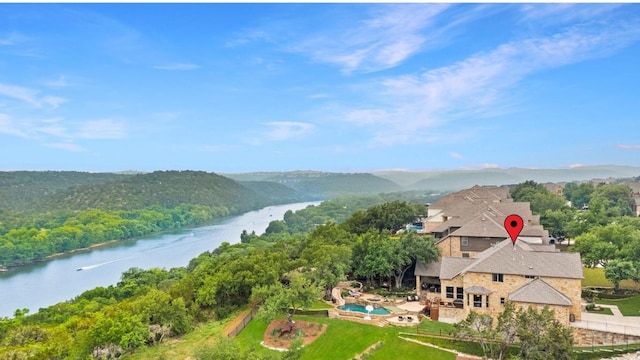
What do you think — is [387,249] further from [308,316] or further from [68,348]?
[68,348]

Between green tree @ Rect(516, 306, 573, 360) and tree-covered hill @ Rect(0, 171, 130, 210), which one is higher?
tree-covered hill @ Rect(0, 171, 130, 210)

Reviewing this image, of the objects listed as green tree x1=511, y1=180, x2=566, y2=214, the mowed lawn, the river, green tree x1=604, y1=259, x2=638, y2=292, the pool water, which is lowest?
the river

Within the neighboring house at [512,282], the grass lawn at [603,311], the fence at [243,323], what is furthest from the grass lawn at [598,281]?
the fence at [243,323]

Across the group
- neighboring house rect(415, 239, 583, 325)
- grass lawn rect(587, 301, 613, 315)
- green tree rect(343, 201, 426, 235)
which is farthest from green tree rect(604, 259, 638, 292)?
green tree rect(343, 201, 426, 235)

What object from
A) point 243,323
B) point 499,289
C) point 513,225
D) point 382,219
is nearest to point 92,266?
point 382,219

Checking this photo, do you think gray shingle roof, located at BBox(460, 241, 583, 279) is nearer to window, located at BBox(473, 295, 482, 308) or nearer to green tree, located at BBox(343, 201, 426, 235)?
window, located at BBox(473, 295, 482, 308)

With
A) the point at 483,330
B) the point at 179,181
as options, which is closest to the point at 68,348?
the point at 483,330
